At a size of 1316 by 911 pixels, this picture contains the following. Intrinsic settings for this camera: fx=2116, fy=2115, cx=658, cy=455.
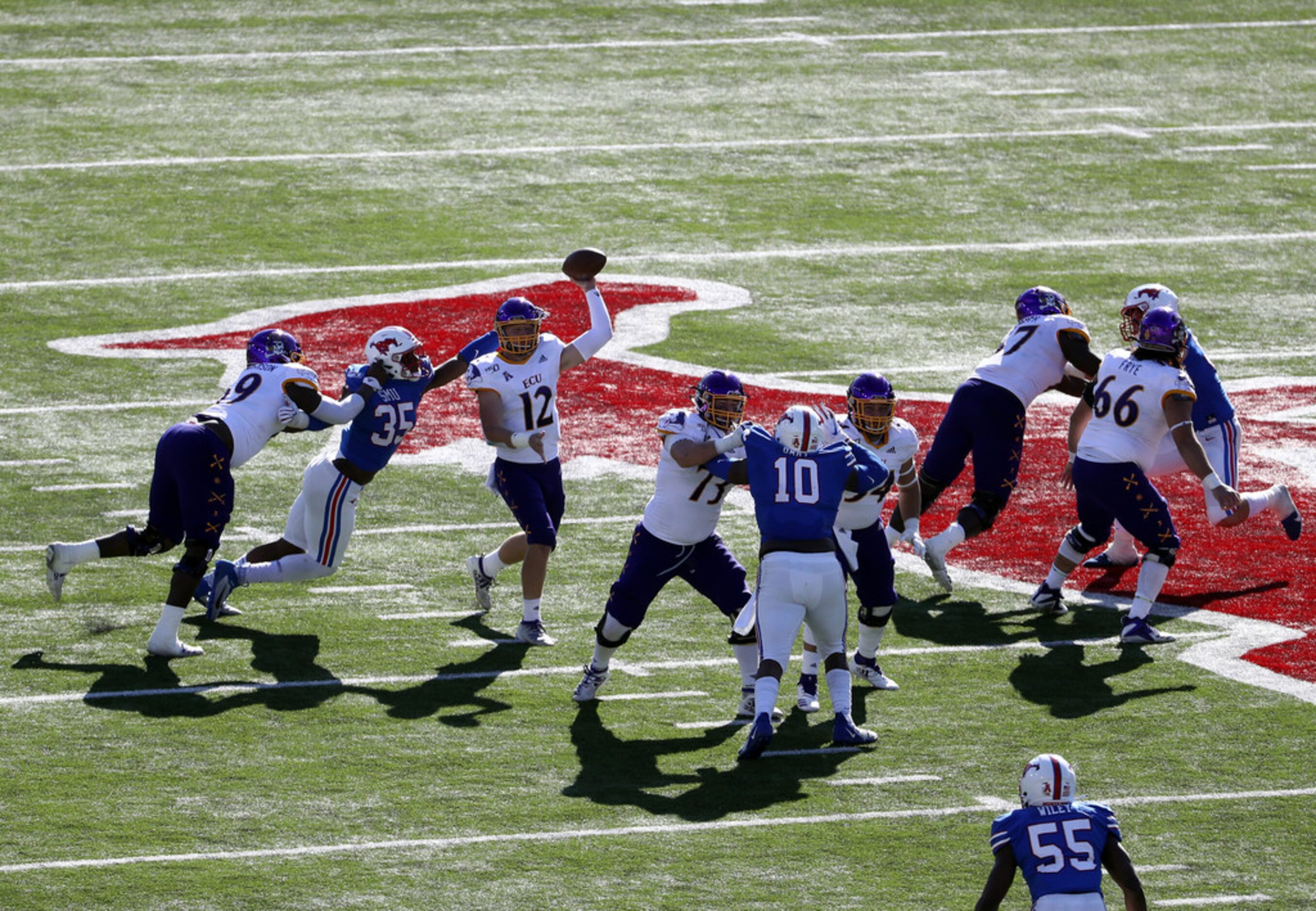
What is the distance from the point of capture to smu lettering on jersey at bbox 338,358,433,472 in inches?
A: 452

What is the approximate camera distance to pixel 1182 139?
23.1 metres

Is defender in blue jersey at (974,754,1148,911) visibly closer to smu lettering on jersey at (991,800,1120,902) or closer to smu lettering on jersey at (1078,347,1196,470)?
smu lettering on jersey at (991,800,1120,902)

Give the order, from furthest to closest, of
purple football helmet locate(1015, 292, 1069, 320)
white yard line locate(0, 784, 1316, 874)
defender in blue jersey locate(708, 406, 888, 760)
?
purple football helmet locate(1015, 292, 1069, 320) → defender in blue jersey locate(708, 406, 888, 760) → white yard line locate(0, 784, 1316, 874)

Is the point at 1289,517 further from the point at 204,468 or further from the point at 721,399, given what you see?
the point at 204,468

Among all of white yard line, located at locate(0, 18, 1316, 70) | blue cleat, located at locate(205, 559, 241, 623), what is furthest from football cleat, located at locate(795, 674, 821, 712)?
white yard line, located at locate(0, 18, 1316, 70)

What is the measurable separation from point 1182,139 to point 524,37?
316 inches

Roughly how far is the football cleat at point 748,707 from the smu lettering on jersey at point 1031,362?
124 inches

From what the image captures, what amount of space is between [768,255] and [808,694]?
10044mm

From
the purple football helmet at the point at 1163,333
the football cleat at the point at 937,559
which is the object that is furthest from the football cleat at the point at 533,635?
the purple football helmet at the point at 1163,333

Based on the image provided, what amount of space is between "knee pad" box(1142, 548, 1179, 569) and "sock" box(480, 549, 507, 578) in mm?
3405

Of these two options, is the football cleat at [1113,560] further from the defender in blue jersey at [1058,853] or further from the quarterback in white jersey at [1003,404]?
the defender in blue jersey at [1058,853]

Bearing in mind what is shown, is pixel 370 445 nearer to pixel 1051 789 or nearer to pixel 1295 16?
pixel 1051 789

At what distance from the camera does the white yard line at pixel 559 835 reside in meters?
8.21

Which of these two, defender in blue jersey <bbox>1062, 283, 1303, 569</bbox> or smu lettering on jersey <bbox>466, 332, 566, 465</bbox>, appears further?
defender in blue jersey <bbox>1062, 283, 1303, 569</bbox>
